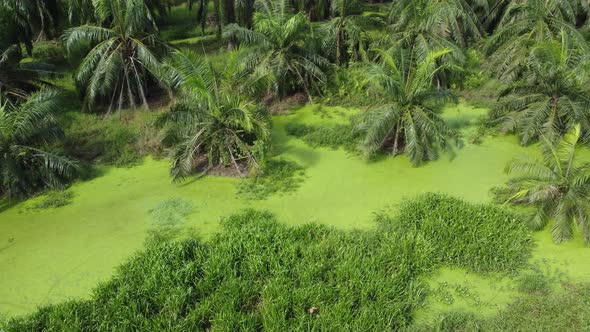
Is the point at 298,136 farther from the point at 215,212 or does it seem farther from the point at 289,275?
the point at 289,275

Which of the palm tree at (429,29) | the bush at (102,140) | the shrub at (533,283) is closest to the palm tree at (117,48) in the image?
the bush at (102,140)

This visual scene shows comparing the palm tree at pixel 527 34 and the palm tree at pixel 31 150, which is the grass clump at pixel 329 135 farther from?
the palm tree at pixel 31 150

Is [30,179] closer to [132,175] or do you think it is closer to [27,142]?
[27,142]

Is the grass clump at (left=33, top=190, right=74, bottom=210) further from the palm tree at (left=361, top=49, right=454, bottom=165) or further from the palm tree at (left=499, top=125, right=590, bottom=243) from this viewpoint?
the palm tree at (left=499, top=125, right=590, bottom=243)

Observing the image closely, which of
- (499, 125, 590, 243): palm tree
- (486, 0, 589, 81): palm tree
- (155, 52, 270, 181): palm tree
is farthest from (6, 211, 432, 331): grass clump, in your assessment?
(486, 0, 589, 81): palm tree

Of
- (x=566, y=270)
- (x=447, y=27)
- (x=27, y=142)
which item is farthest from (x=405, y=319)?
(x=447, y=27)

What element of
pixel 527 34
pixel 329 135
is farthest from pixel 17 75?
pixel 527 34
